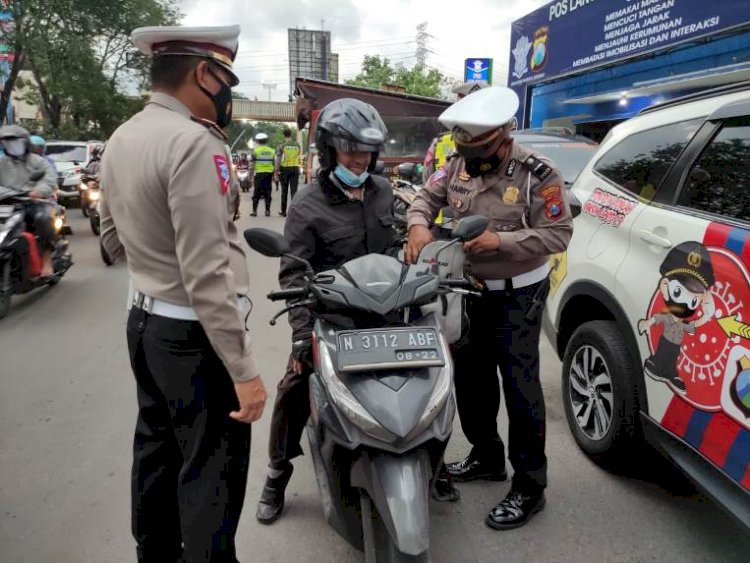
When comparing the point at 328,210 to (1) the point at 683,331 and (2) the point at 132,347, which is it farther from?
(1) the point at 683,331

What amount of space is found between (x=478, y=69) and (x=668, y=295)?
14.3 m

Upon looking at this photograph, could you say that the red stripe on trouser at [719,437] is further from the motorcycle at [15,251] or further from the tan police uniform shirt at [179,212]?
the motorcycle at [15,251]

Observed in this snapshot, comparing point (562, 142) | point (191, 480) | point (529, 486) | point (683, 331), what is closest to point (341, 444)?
point (191, 480)

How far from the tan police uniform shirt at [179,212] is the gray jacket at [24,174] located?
5239 millimetres

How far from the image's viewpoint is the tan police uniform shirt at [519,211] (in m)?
2.29

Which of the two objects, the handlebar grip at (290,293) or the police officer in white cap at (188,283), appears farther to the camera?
the handlebar grip at (290,293)

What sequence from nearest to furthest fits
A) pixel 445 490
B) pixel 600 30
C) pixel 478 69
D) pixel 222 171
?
pixel 222 171 → pixel 445 490 → pixel 600 30 → pixel 478 69

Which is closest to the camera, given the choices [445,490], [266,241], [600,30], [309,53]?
[266,241]

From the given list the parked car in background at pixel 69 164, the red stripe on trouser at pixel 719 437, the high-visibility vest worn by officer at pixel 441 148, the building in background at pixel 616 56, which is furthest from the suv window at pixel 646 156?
the parked car in background at pixel 69 164

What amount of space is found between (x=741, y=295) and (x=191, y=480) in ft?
6.40

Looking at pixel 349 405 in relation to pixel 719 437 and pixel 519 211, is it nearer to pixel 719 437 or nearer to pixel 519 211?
pixel 519 211

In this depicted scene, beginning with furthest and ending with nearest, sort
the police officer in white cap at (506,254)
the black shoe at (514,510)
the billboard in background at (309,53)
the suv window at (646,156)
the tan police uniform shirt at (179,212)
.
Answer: the billboard in background at (309,53)
the suv window at (646,156)
the black shoe at (514,510)
the police officer in white cap at (506,254)
the tan police uniform shirt at (179,212)

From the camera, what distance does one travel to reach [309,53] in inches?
2719

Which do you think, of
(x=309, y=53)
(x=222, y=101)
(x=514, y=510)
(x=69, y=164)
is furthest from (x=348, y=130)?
(x=309, y=53)
